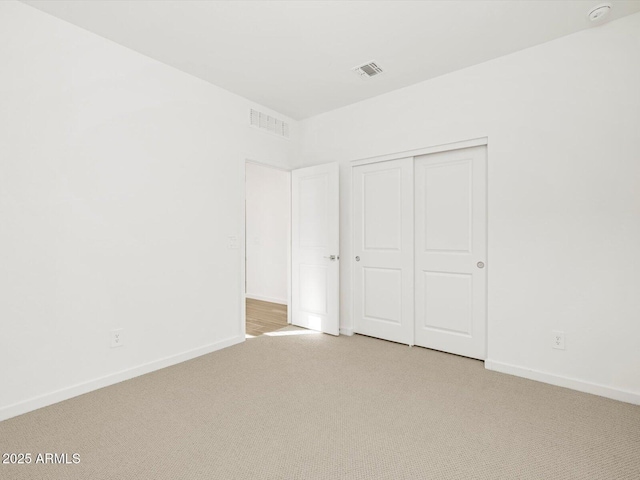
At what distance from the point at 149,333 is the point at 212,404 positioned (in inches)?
41.1

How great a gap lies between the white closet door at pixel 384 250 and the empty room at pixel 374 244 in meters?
0.04

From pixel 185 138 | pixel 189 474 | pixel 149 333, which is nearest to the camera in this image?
pixel 189 474

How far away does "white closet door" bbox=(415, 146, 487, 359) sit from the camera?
10.3 feet

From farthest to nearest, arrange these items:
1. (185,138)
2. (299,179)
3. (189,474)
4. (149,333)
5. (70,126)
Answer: (299,179) → (185,138) → (149,333) → (70,126) → (189,474)

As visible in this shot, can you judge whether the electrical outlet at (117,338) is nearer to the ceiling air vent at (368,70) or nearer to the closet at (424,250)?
the closet at (424,250)

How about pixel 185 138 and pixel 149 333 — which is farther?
pixel 185 138

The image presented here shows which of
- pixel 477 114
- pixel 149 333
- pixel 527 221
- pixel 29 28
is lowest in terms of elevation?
pixel 149 333

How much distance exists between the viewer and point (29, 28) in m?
2.26

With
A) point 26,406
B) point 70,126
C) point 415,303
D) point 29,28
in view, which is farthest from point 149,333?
point 415,303

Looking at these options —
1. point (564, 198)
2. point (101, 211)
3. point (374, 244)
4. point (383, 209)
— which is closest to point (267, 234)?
point (374, 244)

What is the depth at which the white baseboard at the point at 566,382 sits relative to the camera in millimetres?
2354

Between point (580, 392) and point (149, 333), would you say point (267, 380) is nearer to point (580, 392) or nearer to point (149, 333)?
point (149, 333)

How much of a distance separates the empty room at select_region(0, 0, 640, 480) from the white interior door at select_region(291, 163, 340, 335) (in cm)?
51

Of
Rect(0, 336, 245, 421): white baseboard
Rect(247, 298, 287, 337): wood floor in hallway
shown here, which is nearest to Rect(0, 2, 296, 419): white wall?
Rect(0, 336, 245, 421): white baseboard
